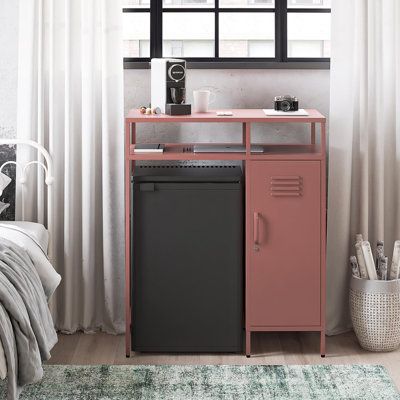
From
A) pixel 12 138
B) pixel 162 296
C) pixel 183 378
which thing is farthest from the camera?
pixel 12 138

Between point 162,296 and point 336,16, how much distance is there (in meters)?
1.51

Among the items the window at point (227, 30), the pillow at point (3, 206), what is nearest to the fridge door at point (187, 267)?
the pillow at point (3, 206)

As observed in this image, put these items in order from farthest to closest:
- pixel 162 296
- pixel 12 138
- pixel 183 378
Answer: pixel 12 138
pixel 162 296
pixel 183 378

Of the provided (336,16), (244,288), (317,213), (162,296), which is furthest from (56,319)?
(336,16)

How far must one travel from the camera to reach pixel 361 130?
13.5ft

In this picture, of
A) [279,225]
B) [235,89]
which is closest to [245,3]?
[235,89]

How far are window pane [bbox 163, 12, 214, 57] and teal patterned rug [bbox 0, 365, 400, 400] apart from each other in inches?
61.3

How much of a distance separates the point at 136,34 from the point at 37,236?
45.2 inches

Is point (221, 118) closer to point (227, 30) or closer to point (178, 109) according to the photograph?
point (178, 109)

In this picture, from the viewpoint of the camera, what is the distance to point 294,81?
4.29m

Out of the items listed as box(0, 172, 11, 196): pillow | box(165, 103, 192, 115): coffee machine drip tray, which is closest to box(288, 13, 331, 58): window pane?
box(165, 103, 192, 115): coffee machine drip tray

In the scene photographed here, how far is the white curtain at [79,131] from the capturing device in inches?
162

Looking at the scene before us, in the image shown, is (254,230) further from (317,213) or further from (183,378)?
(183,378)

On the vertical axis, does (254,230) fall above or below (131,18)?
below
